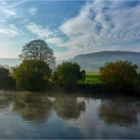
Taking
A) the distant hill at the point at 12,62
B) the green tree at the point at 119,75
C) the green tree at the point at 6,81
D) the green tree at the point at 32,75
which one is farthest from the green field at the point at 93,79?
the distant hill at the point at 12,62

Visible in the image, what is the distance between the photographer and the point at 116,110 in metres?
30.7

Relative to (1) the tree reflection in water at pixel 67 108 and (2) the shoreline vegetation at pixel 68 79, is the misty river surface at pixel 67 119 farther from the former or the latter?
(2) the shoreline vegetation at pixel 68 79

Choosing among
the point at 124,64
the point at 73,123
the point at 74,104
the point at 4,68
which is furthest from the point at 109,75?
the point at 73,123

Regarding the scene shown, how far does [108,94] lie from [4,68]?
1682 centimetres

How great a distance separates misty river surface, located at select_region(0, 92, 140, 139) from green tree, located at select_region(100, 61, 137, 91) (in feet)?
29.8

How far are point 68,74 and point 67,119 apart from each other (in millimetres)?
21412

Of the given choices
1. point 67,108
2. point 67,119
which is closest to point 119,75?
point 67,108

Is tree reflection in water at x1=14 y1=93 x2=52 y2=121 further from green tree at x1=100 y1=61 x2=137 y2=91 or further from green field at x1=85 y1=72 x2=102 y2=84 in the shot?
green field at x1=85 y1=72 x2=102 y2=84

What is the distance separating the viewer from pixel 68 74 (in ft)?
153

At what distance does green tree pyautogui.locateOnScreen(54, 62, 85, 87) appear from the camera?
46.2 metres

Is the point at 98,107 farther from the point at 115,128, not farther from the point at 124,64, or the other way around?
the point at 124,64

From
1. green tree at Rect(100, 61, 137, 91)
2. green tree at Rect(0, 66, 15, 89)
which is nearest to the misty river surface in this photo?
green tree at Rect(100, 61, 137, 91)

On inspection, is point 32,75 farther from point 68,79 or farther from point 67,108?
point 67,108

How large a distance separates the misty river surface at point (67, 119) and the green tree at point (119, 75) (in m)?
9.09
